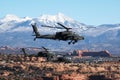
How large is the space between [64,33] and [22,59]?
330 ft

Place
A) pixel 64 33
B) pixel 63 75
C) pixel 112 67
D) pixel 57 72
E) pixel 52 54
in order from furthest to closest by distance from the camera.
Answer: pixel 112 67, pixel 57 72, pixel 63 75, pixel 52 54, pixel 64 33

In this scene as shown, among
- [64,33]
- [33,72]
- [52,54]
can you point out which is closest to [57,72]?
[33,72]

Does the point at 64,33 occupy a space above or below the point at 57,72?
above

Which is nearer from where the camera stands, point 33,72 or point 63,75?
point 63,75

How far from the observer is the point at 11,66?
517 ft

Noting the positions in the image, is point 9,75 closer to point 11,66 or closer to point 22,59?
point 11,66

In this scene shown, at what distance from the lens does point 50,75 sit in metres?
142

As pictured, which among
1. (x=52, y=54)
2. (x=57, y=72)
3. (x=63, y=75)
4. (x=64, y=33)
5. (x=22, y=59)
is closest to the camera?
(x=64, y=33)

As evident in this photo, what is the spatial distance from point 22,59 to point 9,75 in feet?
116

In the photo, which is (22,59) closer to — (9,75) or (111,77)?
(9,75)

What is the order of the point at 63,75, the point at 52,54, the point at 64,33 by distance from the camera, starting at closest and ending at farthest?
the point at 64,33 < the point at 52,54 < the point at 63,75

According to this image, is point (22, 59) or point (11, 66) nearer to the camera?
point (11, 66)

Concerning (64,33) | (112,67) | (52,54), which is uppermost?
(64,33)

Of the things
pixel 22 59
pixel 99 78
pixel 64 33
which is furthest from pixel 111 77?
pixel 64 33
